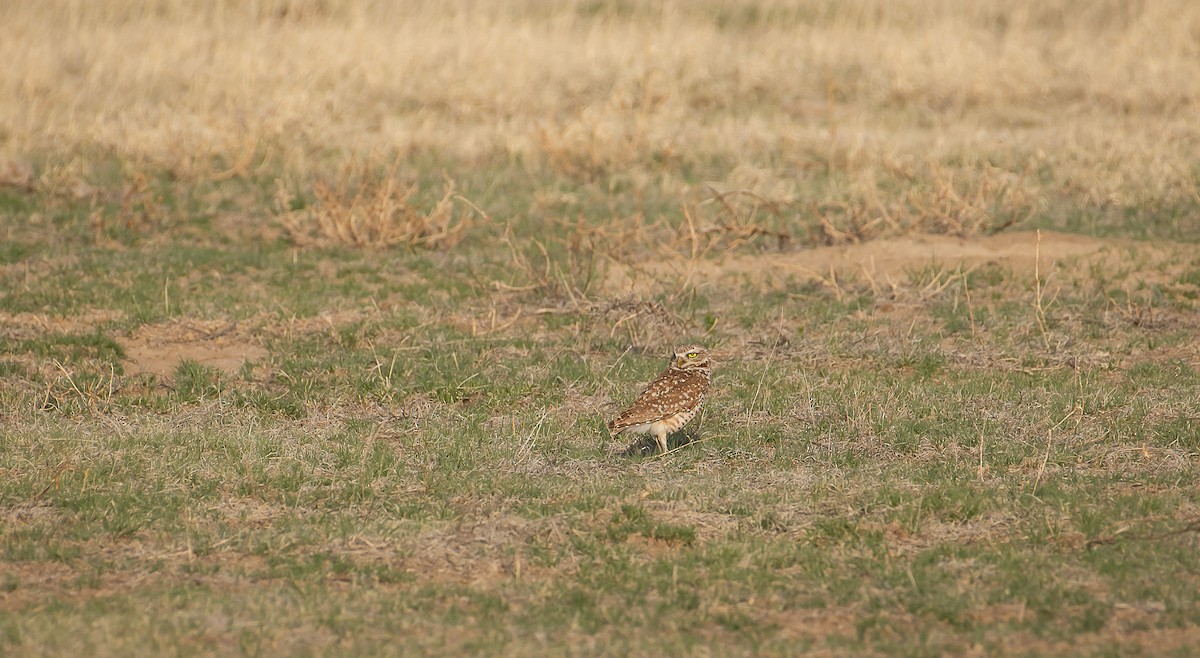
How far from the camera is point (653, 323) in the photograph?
10.6m

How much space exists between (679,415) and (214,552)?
101 inches

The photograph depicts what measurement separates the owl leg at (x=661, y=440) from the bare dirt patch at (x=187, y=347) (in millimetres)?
3393

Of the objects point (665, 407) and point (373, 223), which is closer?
point (665, 407)

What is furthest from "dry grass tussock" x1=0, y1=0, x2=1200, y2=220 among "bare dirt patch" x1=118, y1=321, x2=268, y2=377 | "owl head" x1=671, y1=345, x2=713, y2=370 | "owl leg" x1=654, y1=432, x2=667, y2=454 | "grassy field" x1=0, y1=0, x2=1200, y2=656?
"owl leg" x1=654, y1=432, x2=667, y2=454

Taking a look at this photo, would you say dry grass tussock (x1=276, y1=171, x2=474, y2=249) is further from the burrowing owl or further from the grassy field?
the burrowing owl

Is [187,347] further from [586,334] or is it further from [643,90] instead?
[643,90]

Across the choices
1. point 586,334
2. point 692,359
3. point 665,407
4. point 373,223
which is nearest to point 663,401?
point 665,407

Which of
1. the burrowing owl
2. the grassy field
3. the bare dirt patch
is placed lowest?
the bare dirt patch

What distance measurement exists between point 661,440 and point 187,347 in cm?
429

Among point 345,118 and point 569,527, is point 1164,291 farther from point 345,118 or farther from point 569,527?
point 345,118

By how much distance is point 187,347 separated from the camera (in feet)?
34.2

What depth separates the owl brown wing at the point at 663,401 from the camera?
24.8 feet

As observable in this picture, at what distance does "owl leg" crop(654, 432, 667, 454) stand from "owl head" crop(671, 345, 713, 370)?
447mm

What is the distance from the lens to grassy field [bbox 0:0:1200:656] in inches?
239
